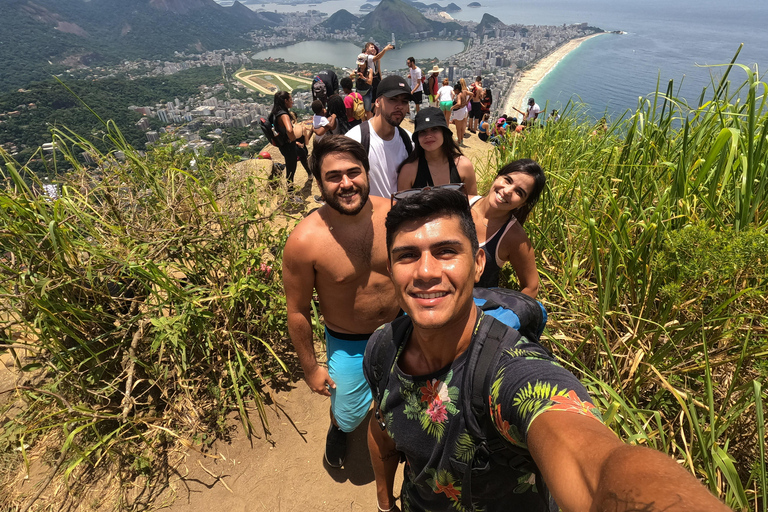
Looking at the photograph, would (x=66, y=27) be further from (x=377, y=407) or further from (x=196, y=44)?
(x=377, y=407)

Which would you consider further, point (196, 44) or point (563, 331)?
point (196, 44)

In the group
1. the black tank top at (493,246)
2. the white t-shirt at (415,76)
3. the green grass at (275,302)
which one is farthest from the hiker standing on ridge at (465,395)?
Answer: the white t-shirt at (415,76)

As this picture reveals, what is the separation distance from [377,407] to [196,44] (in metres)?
105

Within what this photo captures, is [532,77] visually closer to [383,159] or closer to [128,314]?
[383,159]

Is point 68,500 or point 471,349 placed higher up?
point 471,349

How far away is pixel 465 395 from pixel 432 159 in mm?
2312

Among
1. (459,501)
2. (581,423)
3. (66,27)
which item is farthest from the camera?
(66,27)

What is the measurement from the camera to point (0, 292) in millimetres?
2020

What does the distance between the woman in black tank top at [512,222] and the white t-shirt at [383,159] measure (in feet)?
3.27

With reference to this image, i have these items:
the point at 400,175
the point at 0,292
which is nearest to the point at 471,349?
the point at 400,175

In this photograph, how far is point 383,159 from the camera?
9.81ft

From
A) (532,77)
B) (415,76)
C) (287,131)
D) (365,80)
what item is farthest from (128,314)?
(532,77)

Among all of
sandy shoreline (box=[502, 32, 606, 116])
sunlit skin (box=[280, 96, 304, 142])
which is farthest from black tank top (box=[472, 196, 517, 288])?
sandy shoreline (box=[502, 32, 606, 116])

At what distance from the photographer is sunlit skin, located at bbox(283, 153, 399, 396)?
2070 millimetres
